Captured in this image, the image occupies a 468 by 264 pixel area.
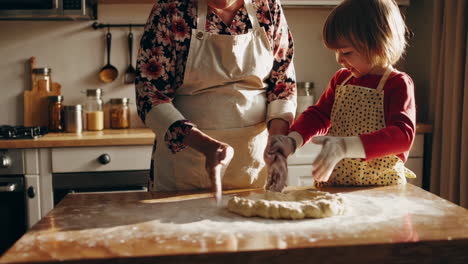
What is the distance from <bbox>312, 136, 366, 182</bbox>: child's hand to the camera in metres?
1.02

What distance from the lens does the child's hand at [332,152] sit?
1.02 m

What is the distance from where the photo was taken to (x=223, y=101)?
51.8 inches

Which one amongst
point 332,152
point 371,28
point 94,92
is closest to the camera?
point 332,152

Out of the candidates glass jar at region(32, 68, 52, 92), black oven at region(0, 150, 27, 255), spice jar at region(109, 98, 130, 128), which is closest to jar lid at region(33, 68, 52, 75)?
glass jar at region(32, 68, 52, 92)

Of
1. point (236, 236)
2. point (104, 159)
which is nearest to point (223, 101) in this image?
point (236, 236)

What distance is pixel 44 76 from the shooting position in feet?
8.18

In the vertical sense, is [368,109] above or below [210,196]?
above

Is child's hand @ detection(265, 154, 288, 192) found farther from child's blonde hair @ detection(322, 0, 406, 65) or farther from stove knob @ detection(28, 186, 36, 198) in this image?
stove knob @ detection(28, 186, 36, 198)

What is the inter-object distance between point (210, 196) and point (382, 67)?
54 cm

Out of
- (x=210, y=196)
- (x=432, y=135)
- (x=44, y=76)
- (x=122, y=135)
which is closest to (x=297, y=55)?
(x=432, y=135)

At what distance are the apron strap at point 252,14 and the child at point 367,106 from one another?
0.67 feet

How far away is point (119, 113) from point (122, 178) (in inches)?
20.8

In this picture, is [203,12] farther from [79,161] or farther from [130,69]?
[130,69]

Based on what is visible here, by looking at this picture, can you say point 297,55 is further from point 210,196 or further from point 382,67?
point 210,196
